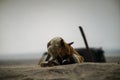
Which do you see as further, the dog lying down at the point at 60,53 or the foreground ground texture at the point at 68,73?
the dog lying down at the point at 60,53

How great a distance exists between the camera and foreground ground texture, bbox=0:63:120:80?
3.62ft

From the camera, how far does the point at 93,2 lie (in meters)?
4.23

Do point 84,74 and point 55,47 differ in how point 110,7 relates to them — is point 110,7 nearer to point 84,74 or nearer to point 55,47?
point 55,47

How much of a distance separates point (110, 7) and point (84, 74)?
3.25 meters

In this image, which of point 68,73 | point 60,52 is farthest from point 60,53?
point 68,73

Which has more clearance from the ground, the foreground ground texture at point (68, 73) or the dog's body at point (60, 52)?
the dog's body at point (60, 52)

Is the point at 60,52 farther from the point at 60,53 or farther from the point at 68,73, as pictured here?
the point at 68,73

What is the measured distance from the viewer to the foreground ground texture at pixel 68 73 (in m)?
1.10

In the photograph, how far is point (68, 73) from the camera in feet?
3.86

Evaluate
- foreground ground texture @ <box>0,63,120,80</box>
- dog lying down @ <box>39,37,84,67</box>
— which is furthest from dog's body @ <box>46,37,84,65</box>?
foreground ground texture @ <box>0,63,120,80</box>

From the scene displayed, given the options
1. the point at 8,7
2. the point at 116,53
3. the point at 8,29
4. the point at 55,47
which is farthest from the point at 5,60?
the point at 55,47

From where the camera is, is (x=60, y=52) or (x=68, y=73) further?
(x=60, y=52)

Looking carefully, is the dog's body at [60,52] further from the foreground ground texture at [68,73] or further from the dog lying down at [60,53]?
the foreground ground texture at [68,73]

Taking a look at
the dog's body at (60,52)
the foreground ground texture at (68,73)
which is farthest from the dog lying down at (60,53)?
the foreground ground texture at (68,73)
